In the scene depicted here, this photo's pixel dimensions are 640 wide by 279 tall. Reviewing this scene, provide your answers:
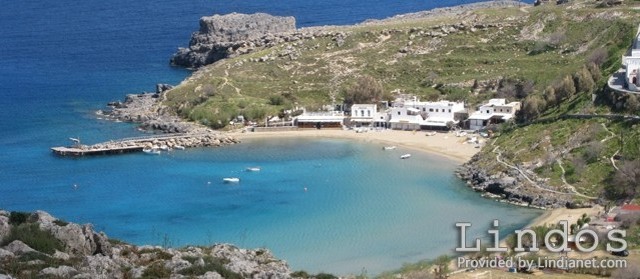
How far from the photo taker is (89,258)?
32.1 meters

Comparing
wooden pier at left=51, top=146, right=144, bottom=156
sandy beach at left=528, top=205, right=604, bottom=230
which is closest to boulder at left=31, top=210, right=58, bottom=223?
sandy beach at left=528, top=205, right=604, bottom=230

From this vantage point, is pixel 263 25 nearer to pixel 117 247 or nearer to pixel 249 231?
pixel 249 231

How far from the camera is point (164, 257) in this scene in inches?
1358

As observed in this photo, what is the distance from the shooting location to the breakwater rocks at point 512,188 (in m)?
61.1

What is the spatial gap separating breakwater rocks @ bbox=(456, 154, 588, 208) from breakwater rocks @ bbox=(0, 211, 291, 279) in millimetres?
26934

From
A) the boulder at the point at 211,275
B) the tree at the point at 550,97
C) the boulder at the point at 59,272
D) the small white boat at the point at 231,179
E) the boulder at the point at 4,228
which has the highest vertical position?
the tree at the point at 550,97

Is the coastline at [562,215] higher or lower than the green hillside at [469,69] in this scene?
lower

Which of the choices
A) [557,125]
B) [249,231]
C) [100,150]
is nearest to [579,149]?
[557,125]

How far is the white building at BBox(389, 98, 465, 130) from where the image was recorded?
82312mm

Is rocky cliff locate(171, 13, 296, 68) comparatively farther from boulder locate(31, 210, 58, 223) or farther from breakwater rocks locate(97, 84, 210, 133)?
boulder locate(31, 210, 58, 223)

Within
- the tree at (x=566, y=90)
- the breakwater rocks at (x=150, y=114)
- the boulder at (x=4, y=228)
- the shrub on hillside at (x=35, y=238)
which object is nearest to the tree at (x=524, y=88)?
the tree at (x=566, y=90)

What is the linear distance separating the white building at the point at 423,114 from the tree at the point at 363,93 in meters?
4.21

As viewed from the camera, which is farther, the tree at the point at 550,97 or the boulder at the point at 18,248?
the tree at the point at 550,97

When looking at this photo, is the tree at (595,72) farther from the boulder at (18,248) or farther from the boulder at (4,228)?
the boulder at (18,248)
